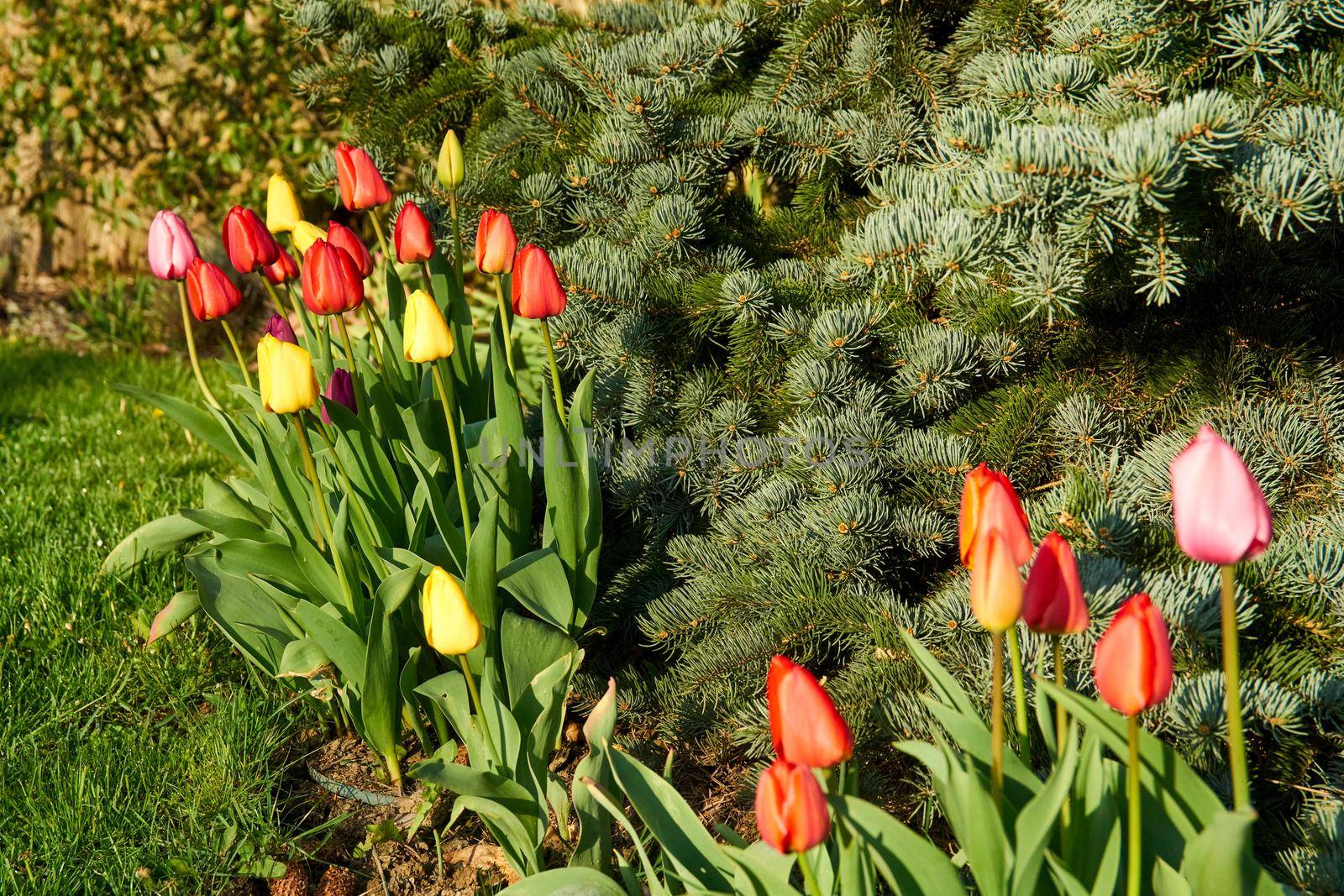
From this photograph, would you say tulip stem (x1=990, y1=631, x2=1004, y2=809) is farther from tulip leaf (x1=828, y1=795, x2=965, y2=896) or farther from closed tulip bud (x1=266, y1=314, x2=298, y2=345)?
closed tulip bud (x1=266, y1=314, x2=298, y2=345)

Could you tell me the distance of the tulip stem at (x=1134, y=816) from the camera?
3.24 feet

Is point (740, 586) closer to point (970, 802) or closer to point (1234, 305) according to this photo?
point (970, 802)

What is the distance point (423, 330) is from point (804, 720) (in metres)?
0.88

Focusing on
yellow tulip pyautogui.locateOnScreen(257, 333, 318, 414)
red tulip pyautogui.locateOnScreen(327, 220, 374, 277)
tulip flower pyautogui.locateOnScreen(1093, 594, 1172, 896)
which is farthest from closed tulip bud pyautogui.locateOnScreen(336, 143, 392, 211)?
tulip flower pyautogui.locateOnScreen(1093, 594, 1172, 896)

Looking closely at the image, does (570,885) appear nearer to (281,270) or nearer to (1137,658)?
(1137,658)

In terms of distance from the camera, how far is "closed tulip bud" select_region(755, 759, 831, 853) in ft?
3.08

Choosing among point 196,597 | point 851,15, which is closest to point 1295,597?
point 851,15

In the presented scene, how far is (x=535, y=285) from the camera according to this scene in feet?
5.58

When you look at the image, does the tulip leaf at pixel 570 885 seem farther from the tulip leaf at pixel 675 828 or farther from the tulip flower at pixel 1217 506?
the tulip flower at pixel 1217 506

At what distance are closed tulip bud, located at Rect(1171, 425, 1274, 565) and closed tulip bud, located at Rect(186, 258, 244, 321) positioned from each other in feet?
4.96

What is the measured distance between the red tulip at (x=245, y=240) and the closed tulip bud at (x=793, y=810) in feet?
4.32

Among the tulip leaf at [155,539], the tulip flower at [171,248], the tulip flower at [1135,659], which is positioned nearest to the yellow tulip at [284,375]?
the tulip flower at [171,248]

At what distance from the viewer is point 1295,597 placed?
1430mm

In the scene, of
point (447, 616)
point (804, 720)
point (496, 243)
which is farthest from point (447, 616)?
point (496, 243)
